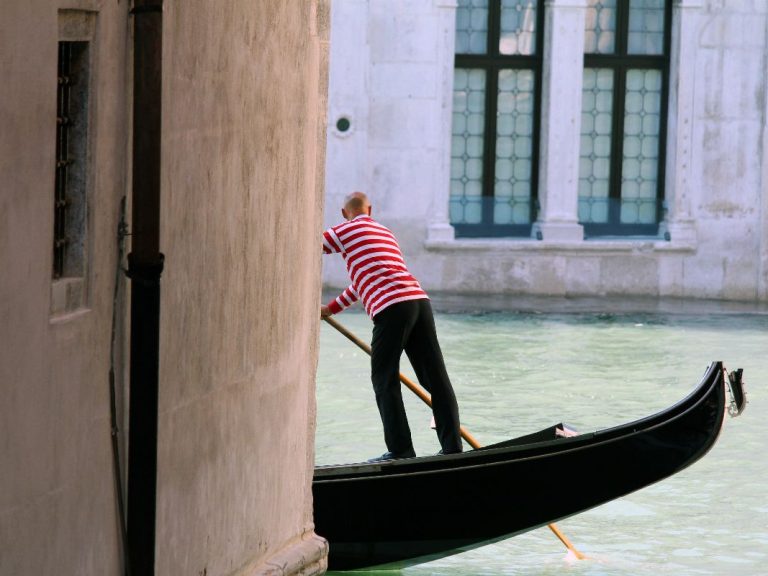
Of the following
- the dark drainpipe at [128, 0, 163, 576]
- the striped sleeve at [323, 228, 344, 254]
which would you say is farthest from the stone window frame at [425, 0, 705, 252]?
the dark drainpipe at [128, 0, 163, 576]

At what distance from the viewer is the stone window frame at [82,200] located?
12.1 ft

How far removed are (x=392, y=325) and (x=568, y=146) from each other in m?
8.00

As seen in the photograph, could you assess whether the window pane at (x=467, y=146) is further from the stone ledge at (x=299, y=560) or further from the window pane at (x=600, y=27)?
the stone ledge at (x=299, y=560)

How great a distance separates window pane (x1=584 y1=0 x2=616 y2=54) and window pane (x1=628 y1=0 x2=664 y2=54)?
0.16m

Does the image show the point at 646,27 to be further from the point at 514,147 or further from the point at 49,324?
the point at 49,324

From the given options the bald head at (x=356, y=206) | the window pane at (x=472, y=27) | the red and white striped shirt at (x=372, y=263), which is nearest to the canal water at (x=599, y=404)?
the red and white striped shirt at (x=372, y=263)

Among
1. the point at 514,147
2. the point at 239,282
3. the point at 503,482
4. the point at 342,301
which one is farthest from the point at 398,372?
the point at 514,147

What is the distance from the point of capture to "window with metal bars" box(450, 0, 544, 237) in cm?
1488

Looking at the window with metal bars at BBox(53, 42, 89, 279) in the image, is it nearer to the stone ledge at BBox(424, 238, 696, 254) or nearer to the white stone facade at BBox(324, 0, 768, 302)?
the white stone facade at BBox(324, 0, 768, 302)

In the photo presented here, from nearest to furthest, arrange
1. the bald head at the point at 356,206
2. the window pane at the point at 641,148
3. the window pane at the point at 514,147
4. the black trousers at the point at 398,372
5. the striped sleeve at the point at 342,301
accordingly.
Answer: the black trousers at the point at 398,372 < the striped sleeve at the point at 342,301 < the bald head at the point at 356,206 < the window pane at the point at 514,147 < the window pane at the point at 641,148

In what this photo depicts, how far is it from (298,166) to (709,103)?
1030 centimetres

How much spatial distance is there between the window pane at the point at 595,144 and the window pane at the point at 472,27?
932 mm

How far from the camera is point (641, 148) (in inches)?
603

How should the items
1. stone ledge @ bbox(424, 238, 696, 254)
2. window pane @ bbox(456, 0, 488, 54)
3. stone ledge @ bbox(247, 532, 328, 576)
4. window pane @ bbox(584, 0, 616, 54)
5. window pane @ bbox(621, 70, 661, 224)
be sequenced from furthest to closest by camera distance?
window pane @ bbox(621, 70, 661, 224), window pane @ bbox(584, 0, 616, 54), window pane @ bbox(456, 0, 488, 54), stone ledge @ bbox(424, 238, 696, 254), stone ledge @ bbox(247, 532, 328, 576)
